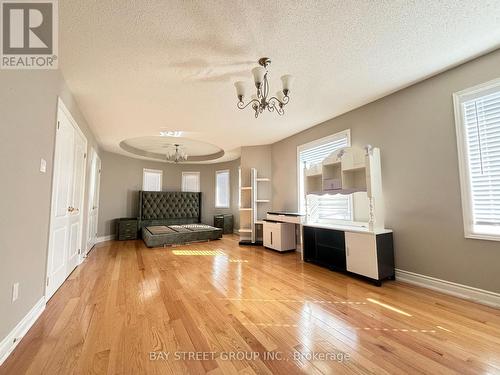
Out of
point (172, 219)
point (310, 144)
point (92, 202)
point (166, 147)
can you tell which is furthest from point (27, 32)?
point (172, 219)

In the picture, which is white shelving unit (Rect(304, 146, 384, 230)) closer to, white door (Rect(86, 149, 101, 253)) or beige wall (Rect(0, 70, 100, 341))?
beige wall (Rect(0, 70, 100, 341))

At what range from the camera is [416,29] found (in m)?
1.87

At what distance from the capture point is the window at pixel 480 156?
7.12ft

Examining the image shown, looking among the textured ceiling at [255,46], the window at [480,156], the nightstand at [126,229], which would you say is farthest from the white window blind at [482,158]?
the nightstand at [126,229]

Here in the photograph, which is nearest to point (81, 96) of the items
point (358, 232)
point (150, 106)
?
point (150, 106)

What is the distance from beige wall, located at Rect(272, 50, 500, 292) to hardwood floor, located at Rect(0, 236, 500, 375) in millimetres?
389

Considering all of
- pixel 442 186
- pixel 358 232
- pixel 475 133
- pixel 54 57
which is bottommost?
pixel 358 232

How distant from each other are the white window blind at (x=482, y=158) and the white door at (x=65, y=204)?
4461 millimetres

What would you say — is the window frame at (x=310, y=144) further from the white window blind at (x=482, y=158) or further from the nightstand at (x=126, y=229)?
the nightstand at (x=126, y=229)

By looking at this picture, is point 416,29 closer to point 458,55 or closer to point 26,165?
point 458,55

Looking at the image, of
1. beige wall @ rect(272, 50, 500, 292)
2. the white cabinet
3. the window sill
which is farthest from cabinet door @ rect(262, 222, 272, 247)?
the window sill

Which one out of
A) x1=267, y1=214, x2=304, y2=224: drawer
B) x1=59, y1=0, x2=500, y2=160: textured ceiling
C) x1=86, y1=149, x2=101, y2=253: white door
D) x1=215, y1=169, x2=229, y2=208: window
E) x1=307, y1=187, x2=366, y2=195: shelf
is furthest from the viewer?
x1=215, y1=169, x2=229, y2=208: window

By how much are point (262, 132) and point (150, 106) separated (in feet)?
7.31

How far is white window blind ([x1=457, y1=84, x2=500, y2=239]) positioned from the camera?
2.17 meters
